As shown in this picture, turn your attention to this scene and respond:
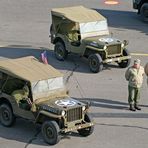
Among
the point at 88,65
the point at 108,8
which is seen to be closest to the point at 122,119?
the point at 88,65

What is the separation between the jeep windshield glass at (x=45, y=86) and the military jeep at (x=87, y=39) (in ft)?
16.9

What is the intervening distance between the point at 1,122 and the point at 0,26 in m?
12.4

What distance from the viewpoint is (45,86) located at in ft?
52.9

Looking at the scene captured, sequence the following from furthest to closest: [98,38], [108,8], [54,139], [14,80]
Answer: [108,8], [98,38], [14,80], [54,139]

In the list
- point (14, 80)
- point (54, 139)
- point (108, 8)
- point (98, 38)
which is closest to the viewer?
point (54, 139)

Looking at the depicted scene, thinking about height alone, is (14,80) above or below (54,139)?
above

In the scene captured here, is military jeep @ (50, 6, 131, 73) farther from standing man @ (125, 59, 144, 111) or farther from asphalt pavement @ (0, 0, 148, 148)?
standing man @ (125, 59, 144, 111)

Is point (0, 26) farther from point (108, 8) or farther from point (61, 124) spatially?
point (61, 124)

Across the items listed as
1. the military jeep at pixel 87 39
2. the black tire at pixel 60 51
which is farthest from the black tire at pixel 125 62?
the black tire at pixel 60 51

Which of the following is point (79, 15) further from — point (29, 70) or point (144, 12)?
point (144, 12)

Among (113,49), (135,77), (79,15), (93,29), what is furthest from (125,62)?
(135,77)

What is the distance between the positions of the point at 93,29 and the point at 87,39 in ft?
1.87

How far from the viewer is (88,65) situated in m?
22.5

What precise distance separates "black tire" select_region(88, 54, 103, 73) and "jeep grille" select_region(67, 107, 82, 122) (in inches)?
231
